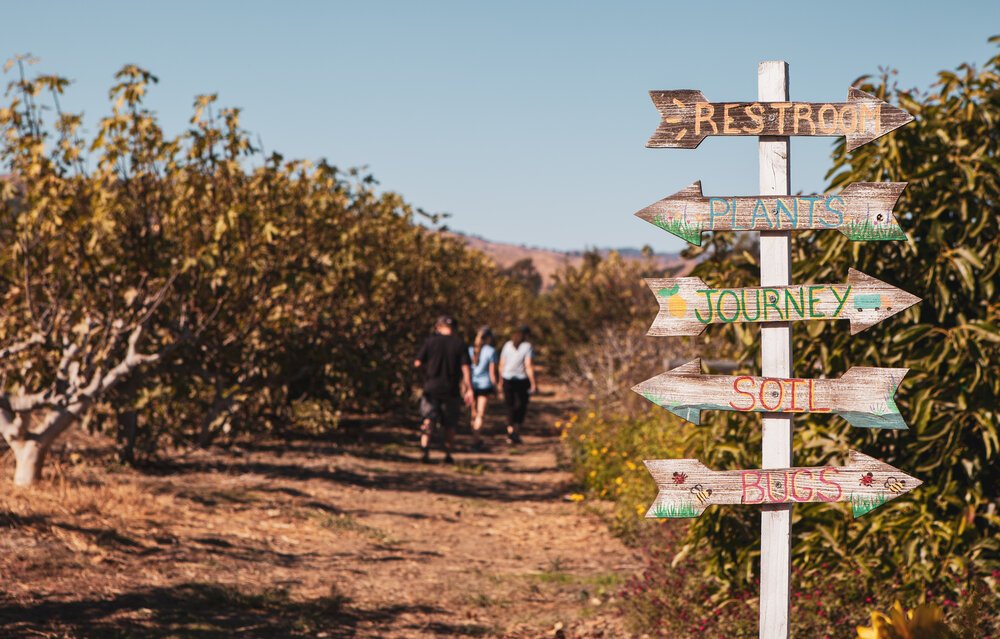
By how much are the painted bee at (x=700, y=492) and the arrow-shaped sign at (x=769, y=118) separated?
4.19ft

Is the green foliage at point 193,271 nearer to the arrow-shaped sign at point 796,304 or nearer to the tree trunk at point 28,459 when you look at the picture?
the tree trunk at point 28,459

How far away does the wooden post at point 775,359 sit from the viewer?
371cm

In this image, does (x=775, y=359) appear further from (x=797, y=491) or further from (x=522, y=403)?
(x=522, y=403)

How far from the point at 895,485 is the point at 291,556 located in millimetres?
4926

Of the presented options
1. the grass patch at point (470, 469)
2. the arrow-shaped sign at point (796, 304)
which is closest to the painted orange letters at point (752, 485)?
the arrow-shaped sign at point (796, 304)

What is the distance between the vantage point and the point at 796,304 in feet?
12.0

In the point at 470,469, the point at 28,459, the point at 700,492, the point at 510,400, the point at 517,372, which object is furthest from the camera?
the point at 510,400

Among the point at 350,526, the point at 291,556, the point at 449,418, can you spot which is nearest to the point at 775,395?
the point at 291,556

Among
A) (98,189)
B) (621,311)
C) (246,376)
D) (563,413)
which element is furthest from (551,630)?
(621,311)

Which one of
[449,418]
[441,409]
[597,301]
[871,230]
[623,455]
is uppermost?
[597,301]

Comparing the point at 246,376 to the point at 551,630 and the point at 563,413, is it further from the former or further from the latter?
the point at 563,413

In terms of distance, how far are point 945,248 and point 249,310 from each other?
6.64m

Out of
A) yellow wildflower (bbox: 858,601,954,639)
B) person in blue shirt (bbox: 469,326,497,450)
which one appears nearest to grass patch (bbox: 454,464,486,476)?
person in blue shirt (bbox: 469,326,497,450)

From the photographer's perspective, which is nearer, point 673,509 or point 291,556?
point 673,509
